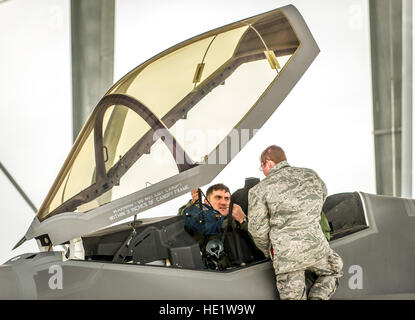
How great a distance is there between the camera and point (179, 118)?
311 centimetres

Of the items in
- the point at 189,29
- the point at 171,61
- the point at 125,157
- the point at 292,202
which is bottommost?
the point at 292,202

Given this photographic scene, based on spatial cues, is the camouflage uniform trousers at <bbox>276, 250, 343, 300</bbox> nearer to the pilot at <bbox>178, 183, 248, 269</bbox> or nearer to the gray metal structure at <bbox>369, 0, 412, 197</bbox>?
the pilot at <bbox>178, 183, 248, 269</bbox>

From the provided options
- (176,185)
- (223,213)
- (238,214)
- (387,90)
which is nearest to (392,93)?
(387,90)

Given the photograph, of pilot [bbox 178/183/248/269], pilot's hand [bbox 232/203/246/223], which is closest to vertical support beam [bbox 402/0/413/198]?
pilot [bbox 178/183/248/269]

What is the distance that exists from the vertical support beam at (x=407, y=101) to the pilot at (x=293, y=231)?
14.2 feet

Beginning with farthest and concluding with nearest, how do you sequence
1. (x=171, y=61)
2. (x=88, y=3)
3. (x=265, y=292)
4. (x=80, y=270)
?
(x=88, y=3)
(x=171, y=61)
(x=265, y=292)
(x=80, y=270)

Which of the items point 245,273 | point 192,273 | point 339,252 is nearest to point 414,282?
point 339,252

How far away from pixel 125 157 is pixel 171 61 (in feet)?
2.12

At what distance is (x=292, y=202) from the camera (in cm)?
294

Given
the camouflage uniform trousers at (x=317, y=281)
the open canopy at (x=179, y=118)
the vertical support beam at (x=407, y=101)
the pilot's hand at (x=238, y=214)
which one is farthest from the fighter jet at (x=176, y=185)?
the vertical support beam at (x=407, y=101)

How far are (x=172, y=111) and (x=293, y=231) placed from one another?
991 millimetres

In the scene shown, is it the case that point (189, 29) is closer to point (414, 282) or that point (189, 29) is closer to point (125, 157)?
point (125, 157)

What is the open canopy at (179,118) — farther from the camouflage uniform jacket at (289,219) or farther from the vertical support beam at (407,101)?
the vertical support beam at (407,101)

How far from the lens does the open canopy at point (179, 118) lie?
288 centimetres
